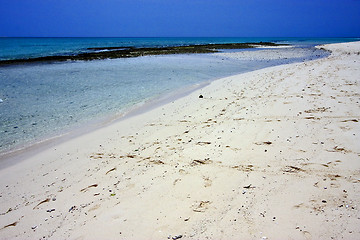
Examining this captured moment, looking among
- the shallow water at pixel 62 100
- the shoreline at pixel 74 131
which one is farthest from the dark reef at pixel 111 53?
the shoreline at pixel 74 131

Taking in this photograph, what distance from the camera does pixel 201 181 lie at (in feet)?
11.6

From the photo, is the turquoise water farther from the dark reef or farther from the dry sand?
the dry sand

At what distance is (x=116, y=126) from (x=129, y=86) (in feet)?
19.5

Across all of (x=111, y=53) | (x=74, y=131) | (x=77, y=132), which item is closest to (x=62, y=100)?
(x=74, y=131)

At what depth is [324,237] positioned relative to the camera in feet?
7.74

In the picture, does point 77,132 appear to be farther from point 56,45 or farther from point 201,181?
point 56,45

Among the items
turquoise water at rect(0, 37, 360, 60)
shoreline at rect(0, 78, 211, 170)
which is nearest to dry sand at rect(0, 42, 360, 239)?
shoreline at rect(0, 78, 211, 170)

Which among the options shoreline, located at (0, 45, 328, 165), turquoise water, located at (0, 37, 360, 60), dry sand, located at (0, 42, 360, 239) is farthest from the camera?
turquoise water, located at (0, 37, 360, 60)

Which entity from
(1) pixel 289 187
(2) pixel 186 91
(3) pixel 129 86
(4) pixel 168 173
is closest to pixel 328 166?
(1) pixel 289 187

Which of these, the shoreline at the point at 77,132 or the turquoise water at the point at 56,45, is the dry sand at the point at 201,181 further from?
the turquoise water at the point at 56,45

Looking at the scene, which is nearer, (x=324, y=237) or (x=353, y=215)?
(x=324, y=237)

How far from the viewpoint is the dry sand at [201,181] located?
106 inches

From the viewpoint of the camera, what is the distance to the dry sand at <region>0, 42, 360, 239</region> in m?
2.68

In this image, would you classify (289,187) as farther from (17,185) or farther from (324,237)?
(17,185)
